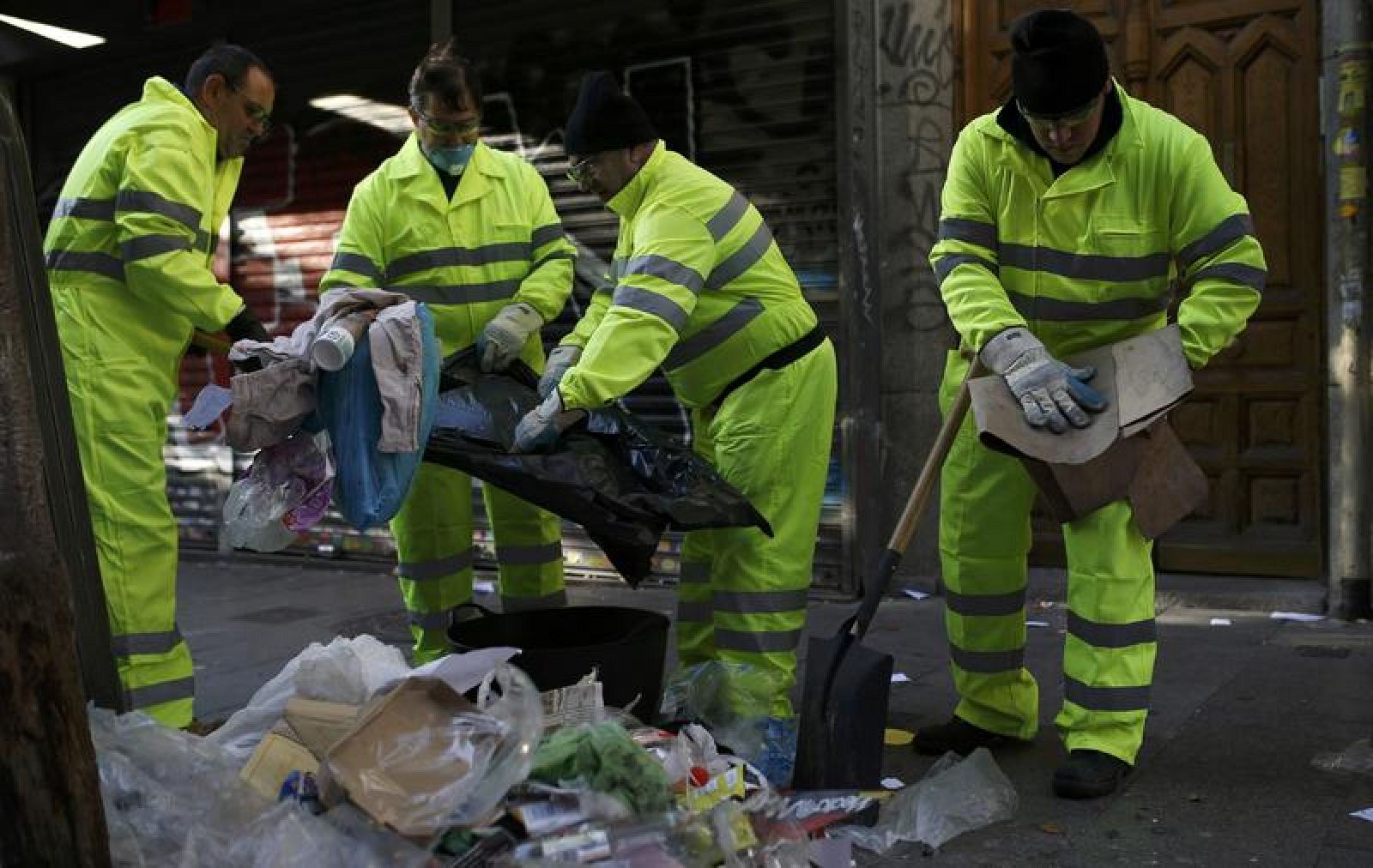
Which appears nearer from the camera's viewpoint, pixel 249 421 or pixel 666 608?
pixel 249 421

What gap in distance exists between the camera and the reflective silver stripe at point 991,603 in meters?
3.66

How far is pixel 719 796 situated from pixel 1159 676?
2.42 meters

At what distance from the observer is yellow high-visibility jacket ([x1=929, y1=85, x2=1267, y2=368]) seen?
3.28 m

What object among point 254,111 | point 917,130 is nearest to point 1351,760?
point 917,130

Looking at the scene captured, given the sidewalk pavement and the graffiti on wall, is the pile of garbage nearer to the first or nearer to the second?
the sidewalk pavement

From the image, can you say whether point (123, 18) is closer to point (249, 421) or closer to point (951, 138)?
point (951, 138)

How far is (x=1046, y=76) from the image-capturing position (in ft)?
10.4

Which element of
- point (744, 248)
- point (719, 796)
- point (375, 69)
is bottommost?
point (719, 796)

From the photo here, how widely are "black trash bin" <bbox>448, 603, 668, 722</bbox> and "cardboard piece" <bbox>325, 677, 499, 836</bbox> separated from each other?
0.58 m

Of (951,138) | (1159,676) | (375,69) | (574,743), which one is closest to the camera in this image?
(574,743)

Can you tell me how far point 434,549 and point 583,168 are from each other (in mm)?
1374

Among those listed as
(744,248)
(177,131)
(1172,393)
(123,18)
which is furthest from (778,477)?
(123,18)

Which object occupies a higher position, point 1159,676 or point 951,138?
point 951,138

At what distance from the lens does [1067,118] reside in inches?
127
